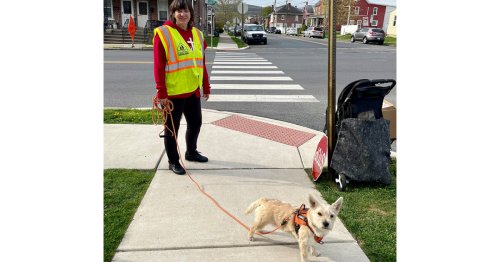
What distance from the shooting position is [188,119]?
13.6 ft

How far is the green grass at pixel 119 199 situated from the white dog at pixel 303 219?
42.4 inches

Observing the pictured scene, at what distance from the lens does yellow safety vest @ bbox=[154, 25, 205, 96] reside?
3.52m

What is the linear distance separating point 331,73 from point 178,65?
158 cm

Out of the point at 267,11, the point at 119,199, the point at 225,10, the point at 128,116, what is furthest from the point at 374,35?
the point at 267,11

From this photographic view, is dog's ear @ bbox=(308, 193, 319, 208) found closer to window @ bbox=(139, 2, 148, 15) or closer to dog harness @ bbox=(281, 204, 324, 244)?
dog harness @ bbox=(281, 204, 324, 244)

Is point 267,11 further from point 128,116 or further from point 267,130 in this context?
point 267,130

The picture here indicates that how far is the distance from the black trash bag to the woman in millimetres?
1673

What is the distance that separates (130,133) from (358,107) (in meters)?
3.52

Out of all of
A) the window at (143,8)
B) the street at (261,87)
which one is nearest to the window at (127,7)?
the window at (143,8)

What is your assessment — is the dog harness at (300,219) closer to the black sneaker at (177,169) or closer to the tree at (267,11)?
the black sneaker at (177,169)

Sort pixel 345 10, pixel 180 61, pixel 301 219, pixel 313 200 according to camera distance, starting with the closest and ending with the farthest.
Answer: pixel 313 200
pixel 301 219
pixel 180 61
pixel 345 10

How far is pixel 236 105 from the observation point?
24.9 feet

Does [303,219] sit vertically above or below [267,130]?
below

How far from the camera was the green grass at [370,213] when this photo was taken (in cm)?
279
